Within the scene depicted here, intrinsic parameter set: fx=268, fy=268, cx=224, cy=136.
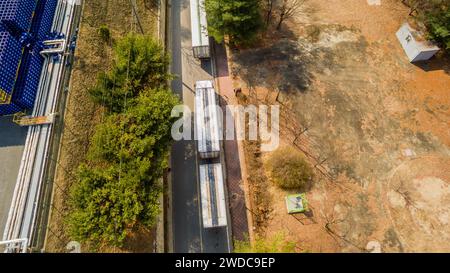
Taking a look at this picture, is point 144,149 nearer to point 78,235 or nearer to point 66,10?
point 78,235

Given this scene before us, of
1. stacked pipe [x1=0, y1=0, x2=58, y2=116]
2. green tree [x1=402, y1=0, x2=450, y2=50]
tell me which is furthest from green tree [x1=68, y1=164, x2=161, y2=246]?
green tree [x1=402, y1=0, x2=450, y2=50]

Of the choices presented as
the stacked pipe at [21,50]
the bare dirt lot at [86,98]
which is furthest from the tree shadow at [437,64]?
the stacked pipe at [21,50]

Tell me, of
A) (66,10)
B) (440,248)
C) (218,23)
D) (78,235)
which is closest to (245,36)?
(218,23)

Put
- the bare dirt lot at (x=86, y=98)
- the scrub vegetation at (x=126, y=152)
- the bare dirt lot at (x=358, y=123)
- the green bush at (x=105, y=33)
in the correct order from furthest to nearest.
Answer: the green bush at (x=105, y=33), the bare dirt lot at (x=358, y=123), the bare dirt lot at (x=86, y=98), the scrub vegetation at (x=126, y=152)

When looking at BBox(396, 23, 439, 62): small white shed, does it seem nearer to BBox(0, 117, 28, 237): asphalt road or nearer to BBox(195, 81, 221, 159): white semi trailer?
BBox(195, 81, 221, 159): white semi trailer

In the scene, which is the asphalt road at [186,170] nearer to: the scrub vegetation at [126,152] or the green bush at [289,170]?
the scrub vegetation at [126,152]

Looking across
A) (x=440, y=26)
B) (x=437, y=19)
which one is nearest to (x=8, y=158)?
(x=440, y=26)
